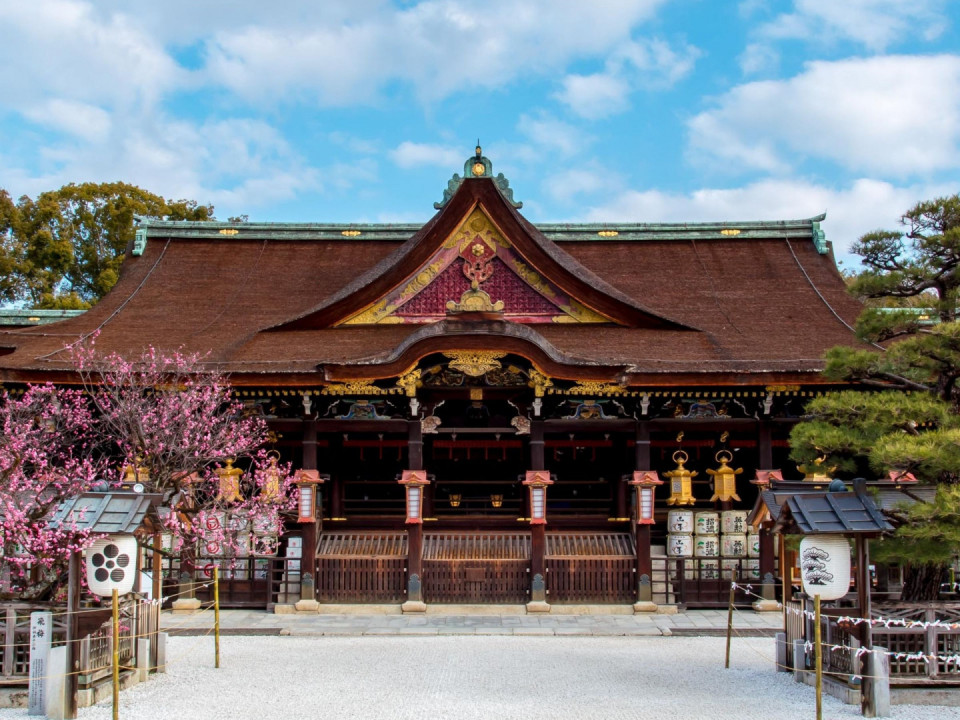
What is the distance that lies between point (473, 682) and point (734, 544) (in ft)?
26.9

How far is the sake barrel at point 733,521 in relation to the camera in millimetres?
18016

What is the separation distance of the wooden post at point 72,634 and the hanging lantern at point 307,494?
6.62 m

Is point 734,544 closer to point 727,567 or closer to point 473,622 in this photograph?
point 727,567

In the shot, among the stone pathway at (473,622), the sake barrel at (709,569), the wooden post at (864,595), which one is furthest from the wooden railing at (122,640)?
the sake barrel at (709,569)

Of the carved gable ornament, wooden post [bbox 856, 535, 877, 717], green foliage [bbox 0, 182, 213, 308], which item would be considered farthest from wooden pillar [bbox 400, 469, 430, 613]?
green foliage [bbox 0, 182, 213, 308]

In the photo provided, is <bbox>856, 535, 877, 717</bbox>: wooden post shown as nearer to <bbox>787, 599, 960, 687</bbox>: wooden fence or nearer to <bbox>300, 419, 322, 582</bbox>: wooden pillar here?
<bbox>787, 599, 960, 687</bbox>: wooden fence

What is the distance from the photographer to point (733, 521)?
59.1ft

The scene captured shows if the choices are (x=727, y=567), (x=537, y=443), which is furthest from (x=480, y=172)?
(x=727, y=567)

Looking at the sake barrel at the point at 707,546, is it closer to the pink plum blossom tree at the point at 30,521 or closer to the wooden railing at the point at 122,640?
the wooden railing at the point at 122,640

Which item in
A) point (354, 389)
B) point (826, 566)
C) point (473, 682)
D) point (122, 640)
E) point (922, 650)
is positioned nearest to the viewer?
point (826, 566)

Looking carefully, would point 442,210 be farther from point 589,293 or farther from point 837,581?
point 837,581

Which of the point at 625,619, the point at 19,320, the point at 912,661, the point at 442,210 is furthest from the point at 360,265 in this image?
the point at 912,661

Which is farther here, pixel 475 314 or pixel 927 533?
pixel 475 314

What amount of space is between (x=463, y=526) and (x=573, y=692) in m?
Answer: 8.90
